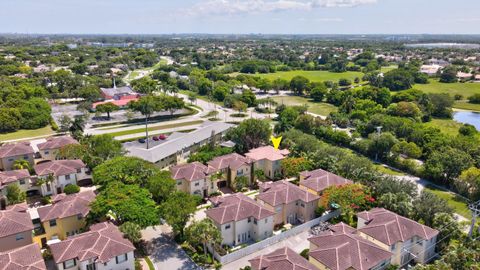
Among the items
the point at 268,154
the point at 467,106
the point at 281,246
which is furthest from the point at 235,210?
the point at 467,106

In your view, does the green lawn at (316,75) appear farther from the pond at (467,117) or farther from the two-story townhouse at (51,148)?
the two-story townhouse at (51,148)

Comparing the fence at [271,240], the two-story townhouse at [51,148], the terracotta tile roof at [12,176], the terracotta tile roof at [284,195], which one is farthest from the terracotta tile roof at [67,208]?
the two-story townhouse at [51,148]

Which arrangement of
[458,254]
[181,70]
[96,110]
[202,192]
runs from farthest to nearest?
1. [181,70]
2. [96,110]
3. [202,192]
4. [458,254]

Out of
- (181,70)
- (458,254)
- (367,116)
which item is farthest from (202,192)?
(181,70)

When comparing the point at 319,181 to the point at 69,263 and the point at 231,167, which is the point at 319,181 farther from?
the point at 69,263

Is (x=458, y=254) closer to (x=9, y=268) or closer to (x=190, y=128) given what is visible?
(x=9, y=268)

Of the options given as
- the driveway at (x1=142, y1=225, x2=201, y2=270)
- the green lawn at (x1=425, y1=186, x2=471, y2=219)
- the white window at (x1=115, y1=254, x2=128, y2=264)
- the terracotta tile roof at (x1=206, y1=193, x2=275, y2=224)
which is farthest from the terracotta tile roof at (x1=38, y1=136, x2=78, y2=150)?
the green lawn at (x1=425, y1=186, x2=471, y2=219)
